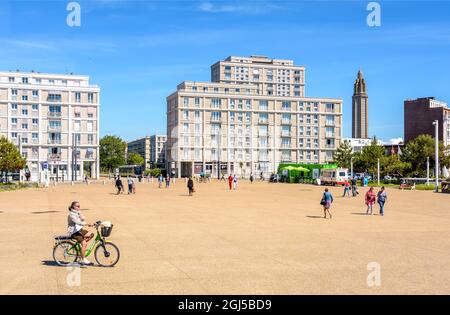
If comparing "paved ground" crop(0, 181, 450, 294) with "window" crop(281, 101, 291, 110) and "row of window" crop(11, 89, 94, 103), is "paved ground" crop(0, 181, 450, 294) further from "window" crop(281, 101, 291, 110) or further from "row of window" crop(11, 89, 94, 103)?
"window" crop(281, 101, 291, 110)

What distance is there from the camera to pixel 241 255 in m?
13.5

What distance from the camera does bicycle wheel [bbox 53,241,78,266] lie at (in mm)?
12211

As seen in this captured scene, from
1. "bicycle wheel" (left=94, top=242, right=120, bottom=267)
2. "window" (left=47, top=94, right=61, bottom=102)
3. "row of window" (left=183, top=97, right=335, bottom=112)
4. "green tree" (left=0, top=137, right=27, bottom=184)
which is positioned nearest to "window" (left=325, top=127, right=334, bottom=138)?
"row of window" (left=183, top=97, right=335, bottom=112)

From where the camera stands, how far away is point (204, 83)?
12294 cm

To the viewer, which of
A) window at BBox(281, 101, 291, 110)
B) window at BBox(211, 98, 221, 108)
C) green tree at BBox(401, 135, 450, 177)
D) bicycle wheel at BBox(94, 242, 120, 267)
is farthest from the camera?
window at BBox(281, 101, 291, 110)

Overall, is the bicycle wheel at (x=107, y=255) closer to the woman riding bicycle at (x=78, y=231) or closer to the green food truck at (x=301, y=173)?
the woman riding bicycle at (x=78, y=231)

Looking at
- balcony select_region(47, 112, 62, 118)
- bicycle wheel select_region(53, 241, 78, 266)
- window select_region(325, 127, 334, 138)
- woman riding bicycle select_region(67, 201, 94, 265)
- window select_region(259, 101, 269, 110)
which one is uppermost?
window select_region(259, 101, 269, 110)

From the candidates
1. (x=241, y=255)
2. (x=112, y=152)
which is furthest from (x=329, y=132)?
(x=241, y=255)

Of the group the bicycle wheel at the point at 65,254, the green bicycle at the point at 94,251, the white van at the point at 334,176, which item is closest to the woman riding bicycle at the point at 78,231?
the green bicycle at the point at 94,251

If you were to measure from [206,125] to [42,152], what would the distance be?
34456mm

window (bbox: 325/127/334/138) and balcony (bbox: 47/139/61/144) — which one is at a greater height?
window (bbox: 325/127/334/138)

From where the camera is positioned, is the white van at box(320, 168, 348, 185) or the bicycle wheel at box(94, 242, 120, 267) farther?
the white van at box(320, 168, 348, 185)

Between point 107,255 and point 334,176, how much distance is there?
186ft

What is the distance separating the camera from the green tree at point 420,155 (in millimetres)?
82562
